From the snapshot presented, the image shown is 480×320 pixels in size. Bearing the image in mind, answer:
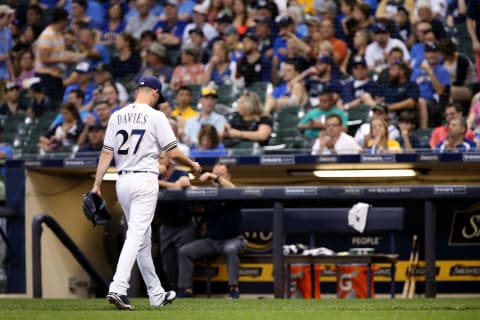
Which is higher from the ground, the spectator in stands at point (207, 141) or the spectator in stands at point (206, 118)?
the spectator in stands at point (206, 118)

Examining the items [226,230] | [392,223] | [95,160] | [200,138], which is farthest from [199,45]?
[392,223]

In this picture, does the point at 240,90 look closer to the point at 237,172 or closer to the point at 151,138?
the point at 237,172

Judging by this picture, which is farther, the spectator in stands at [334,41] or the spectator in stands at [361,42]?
the spectator in stands at [334,41]

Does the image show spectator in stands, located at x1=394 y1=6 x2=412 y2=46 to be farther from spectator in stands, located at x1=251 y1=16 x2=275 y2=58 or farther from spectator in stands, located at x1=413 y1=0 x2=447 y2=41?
spectator in stands, located at x1=251 y1=16 x2=275 y2=58

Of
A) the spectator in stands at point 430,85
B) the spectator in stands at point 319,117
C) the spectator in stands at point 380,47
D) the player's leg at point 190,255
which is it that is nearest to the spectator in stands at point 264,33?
the spectator in stands at point 380,47

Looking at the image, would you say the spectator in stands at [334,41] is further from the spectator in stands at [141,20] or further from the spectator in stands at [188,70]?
the spectator in stands at [141,20]

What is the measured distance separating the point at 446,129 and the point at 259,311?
19.3ft

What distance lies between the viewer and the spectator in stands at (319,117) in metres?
12.3

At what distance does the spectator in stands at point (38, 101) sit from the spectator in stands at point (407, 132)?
5.40 m

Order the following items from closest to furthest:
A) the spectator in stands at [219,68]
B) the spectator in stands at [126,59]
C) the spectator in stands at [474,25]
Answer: the spectator in stands at [474,25] < the spectator in stands at [219,68] < the spectator in stands at [126,59]

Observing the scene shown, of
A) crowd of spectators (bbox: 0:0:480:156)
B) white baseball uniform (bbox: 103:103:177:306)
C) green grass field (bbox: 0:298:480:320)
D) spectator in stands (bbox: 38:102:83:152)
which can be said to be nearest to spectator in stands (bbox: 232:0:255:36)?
crowd of spectators (bbox: 0:0:480:156)

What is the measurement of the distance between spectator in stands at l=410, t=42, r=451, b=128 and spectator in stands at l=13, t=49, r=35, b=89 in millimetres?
5948

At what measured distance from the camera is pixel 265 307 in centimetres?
711

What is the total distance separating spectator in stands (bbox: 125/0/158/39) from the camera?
1538 centimetres
